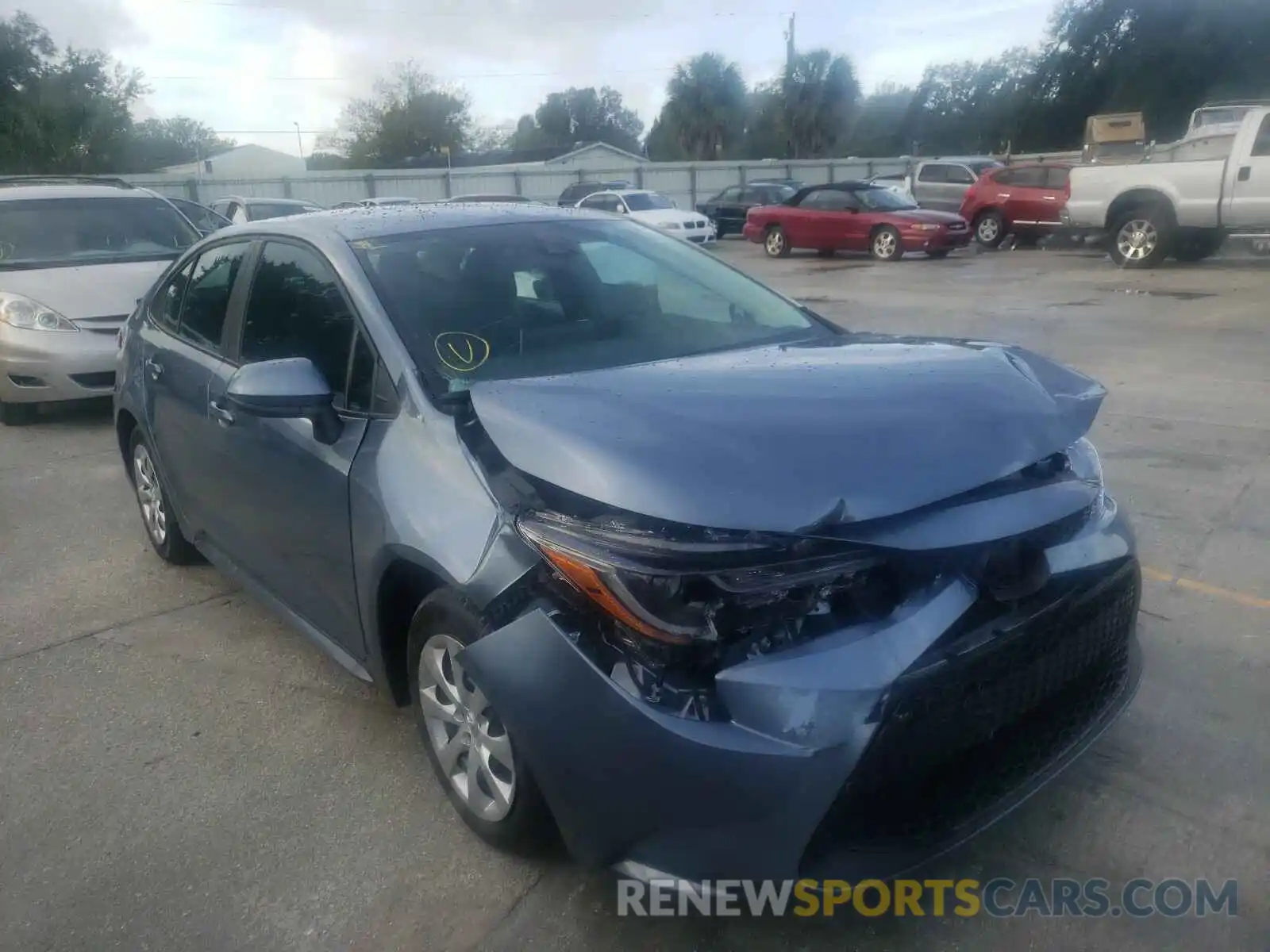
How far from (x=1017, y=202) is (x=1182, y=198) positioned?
18.7ft

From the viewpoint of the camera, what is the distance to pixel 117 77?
1527 inches

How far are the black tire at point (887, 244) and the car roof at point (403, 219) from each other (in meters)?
16.8

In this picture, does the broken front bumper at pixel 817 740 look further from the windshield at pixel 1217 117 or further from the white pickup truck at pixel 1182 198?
the windshield at pixel 1217 117

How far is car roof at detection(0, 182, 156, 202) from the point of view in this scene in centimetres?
882

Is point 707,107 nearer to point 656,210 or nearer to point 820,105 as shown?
point 820,105

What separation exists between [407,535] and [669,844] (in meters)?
1.06

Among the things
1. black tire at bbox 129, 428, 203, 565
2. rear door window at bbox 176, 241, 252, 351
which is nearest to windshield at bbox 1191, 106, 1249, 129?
rear door window at bbox 176, 241, 252, 351

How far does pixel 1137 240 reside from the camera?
15.9 meters

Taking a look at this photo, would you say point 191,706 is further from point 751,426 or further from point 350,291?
point 751,426

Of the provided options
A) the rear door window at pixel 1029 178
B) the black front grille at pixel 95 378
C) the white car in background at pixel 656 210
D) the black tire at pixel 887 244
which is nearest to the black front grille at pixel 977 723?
the black front grille at pixel 95 378

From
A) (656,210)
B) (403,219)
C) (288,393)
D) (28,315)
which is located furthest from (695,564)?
(656,210)

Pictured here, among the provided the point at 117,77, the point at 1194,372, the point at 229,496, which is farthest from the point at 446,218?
the point at 117,77

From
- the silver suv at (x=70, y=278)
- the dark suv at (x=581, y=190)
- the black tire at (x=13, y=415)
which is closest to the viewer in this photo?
the silver suv at (x=70, y=278)

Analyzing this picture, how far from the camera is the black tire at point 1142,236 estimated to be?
50.5ft
